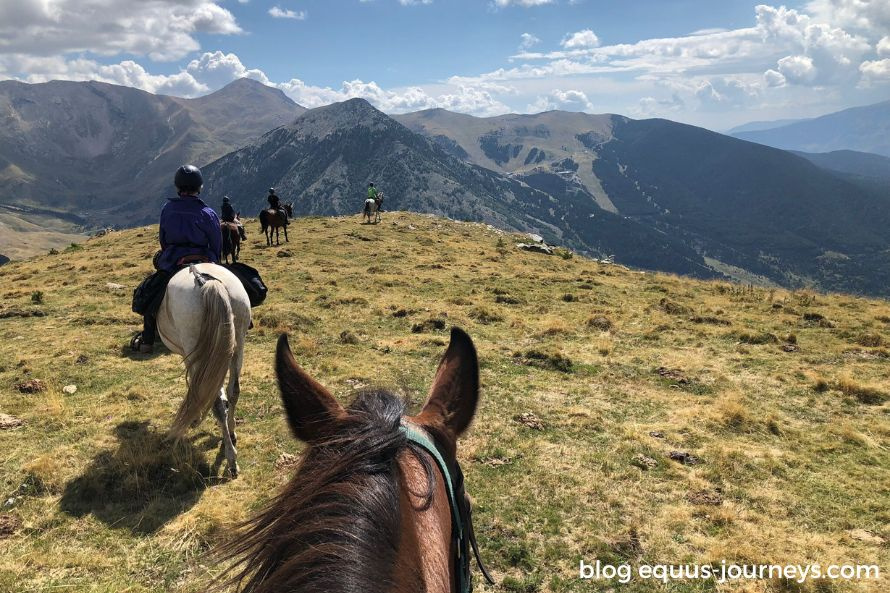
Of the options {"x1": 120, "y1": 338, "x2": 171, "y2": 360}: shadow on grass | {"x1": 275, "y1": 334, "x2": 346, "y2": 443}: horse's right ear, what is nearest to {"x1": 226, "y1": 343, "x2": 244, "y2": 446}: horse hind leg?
{"x1": 275, "y1": 334, "x2": 346, "y2": 443}: horse's right ear

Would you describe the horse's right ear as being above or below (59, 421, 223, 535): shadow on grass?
above

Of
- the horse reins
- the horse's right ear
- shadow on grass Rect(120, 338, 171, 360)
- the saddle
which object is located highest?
the saddle

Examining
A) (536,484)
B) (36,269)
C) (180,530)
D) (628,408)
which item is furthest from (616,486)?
(36,269)

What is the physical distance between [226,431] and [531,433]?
528 centimetres

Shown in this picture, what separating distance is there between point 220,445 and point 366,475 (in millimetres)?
7273

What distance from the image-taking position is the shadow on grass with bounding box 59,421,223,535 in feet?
19.2

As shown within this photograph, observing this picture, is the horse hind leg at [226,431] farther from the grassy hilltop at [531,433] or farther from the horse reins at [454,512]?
the horse reins at [454,512]

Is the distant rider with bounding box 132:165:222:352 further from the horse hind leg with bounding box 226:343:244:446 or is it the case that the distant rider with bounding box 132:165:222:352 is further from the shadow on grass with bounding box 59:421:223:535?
the shadow on grass with bounding box 59:421:223:535

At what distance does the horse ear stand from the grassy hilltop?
180 millimetres

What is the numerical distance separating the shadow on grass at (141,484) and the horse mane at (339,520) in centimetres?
545

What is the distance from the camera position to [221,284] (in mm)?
6613

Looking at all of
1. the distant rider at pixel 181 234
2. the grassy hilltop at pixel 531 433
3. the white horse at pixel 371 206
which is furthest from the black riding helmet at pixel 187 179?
the white horse at pixel 371 206

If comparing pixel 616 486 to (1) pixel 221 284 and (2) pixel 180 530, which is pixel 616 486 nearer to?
(2) pixel 180 530

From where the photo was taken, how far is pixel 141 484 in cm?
638
